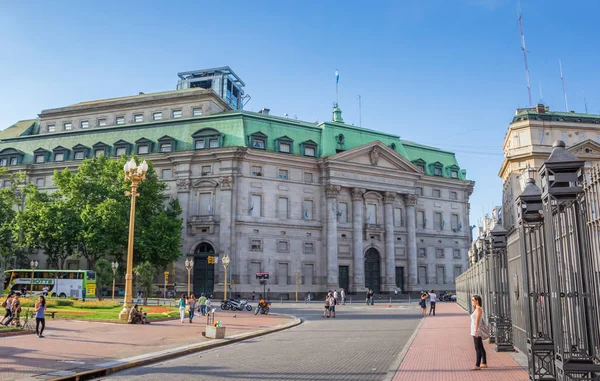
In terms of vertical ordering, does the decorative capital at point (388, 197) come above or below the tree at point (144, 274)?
above

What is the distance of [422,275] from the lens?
7488cm

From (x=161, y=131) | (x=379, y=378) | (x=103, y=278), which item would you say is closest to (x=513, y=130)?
(x=161, y=131)

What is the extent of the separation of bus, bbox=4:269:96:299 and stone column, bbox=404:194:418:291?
41853mm

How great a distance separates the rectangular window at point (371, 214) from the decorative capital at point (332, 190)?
6.26 m

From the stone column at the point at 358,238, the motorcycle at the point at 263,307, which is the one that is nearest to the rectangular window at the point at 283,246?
the stone column at the point at 358,238

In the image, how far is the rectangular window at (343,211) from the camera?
224ft

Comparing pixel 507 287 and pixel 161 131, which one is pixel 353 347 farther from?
pixel 161 131

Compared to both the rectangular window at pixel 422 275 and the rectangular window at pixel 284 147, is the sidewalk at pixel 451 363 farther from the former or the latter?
the rectangular window at pixel 422 275

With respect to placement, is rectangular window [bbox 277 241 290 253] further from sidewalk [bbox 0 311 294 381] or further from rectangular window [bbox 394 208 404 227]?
sidewalk [bbox 0 311 294 381]

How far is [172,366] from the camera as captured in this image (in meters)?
14.6

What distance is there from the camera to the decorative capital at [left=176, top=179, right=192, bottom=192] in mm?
62938

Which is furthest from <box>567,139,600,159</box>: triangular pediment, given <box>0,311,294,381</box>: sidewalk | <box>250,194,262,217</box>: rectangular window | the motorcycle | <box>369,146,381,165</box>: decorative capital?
<box>0,311,294,381</box>: sidewalk

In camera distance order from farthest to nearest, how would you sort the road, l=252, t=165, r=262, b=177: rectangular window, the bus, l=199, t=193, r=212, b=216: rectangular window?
l=252, t=165, r=262, b=177: rectangular window, l=199, t=193, r=212, b=216: rectangular window, the bus, the road

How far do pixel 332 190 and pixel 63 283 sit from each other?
3355cm
